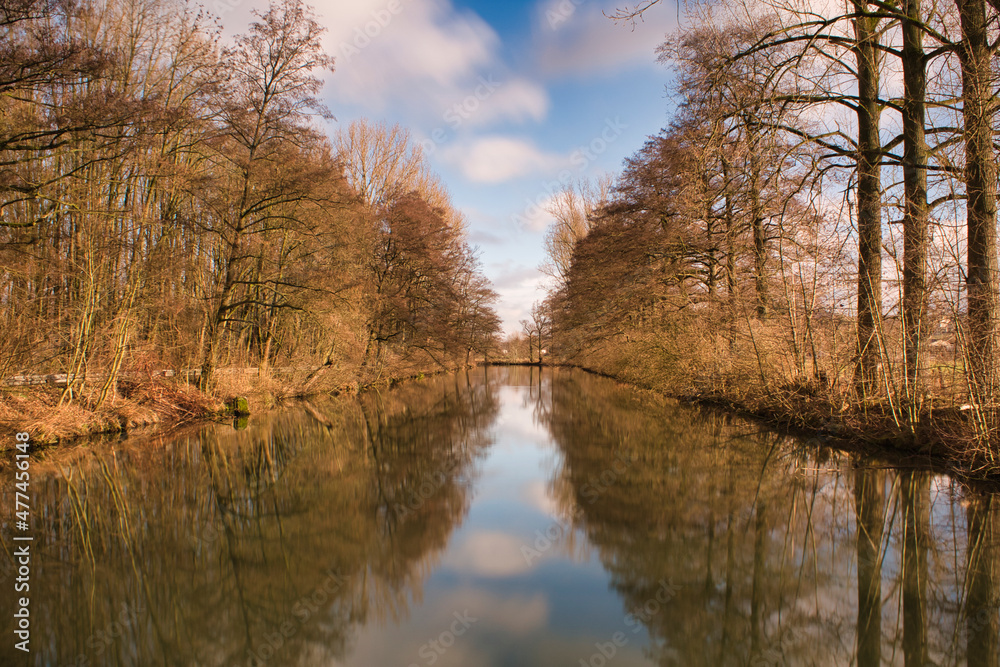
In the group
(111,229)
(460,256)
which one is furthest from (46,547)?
(460,256)

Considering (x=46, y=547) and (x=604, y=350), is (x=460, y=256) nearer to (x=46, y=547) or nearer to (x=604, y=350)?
(x=604, y=350)

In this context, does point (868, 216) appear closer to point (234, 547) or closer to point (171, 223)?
point (234, 547)

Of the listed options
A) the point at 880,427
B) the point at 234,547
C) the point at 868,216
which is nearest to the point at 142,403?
the point at 234,547

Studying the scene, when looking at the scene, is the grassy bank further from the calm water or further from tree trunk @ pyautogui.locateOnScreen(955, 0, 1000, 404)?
the calm water

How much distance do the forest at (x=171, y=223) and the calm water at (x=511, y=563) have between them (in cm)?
332

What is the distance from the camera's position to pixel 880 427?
7.20 metres

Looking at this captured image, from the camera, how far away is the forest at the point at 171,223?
25.9 ft

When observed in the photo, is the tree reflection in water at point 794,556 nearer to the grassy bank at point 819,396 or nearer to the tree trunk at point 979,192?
the grassy bank at point 819,396

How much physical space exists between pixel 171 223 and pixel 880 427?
569 inches

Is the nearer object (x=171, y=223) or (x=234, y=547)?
(x=234, y=547)

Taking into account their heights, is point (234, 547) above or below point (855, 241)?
below

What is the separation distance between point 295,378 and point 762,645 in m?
16.2

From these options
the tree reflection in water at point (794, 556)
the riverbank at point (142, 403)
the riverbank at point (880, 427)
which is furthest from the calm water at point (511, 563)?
the riverbank at point (142, 403)

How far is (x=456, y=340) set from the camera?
26391 mm
